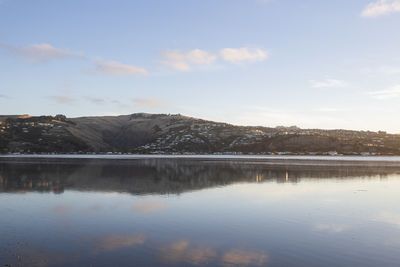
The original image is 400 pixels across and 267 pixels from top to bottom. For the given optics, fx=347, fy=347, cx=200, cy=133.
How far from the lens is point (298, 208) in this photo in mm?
31812

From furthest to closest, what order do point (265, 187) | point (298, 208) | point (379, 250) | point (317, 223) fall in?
point (265, 187), point (298, 208), point (317, 223), point (379, 250)

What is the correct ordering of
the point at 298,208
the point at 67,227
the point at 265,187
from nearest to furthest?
the point at 67,227 → the point at 298,208 → the point at 265,187

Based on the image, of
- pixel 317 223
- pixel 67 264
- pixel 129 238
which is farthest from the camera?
pixel 317 223

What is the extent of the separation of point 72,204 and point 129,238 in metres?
14.0

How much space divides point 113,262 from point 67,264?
6.68ft

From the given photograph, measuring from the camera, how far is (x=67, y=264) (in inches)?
619

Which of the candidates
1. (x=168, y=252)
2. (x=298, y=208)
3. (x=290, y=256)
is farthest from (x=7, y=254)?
(x=298, y=208)

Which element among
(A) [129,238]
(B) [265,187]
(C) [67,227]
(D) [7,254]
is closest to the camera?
(D) [7,254]

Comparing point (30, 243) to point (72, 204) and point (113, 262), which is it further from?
point (72, 204)

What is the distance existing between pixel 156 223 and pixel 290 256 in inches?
413

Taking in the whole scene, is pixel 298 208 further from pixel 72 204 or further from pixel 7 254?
pixel 7 254

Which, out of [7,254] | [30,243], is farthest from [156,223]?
[7,254]

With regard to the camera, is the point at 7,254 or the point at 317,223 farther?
the point at 317,223

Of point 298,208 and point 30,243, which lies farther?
point 298,208
